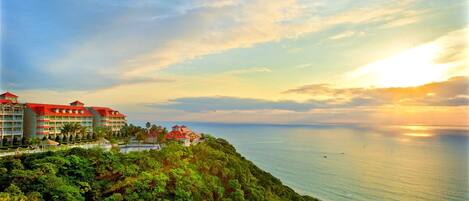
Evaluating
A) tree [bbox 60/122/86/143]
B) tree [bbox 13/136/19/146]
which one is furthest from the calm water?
tree [bbox 13/136/19/146]

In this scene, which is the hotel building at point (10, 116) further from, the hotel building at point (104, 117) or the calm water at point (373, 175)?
the calm water at point (373, 175)

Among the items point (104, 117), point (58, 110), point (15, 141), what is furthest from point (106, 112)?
point (15, 141)

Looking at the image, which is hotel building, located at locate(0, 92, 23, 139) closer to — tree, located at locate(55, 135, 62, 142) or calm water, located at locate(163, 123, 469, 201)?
tree, located at locate(55, 135, 62, 142)

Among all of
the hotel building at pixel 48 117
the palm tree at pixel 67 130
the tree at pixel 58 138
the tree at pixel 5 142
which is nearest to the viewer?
the tree at pixel 5 142

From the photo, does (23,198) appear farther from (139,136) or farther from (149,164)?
(139,136)

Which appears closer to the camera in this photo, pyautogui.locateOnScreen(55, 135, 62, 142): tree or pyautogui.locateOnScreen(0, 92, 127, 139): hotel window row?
pyautogui.locateOnScreen(0, 92, 127, 139): hotel window row

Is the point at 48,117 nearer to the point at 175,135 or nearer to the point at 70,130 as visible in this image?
the point at 70,130

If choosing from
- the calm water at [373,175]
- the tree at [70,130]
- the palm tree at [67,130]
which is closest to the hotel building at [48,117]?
the tree at [70,130]
